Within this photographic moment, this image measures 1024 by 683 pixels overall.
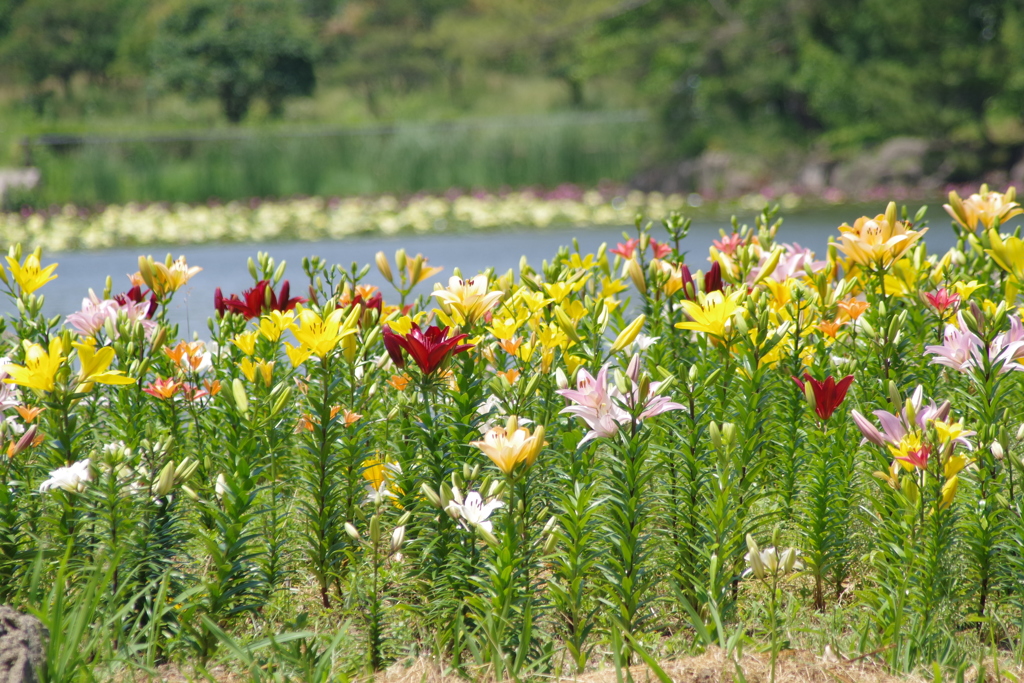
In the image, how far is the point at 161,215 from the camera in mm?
11281

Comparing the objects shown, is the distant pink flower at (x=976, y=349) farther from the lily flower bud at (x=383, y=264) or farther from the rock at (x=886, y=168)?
the rock at (x=886, y=168)

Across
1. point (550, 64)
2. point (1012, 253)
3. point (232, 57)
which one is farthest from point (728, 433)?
point (550, 64)

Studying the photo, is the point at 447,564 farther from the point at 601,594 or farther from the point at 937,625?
the point at 937,625

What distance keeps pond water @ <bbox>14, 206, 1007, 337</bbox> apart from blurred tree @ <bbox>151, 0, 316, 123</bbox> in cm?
1452

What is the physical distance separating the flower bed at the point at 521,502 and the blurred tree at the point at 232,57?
21397mm

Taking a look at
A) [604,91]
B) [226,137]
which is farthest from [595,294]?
[604,91]

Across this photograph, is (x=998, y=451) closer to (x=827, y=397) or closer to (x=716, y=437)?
(x=827, y=397)

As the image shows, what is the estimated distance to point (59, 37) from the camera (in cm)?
2802

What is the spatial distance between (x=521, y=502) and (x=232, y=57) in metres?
22.8

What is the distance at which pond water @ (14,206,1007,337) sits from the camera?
20.0 feet

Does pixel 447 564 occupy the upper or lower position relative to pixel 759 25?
lower

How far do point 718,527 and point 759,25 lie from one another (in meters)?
16.2

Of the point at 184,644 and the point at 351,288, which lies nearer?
the point at 184,644

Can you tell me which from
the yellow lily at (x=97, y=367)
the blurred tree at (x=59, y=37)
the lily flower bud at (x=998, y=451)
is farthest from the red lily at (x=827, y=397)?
the blurred tree at (x=59, y=37)
